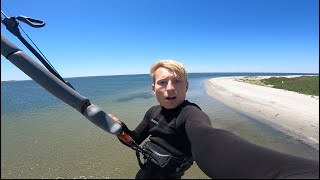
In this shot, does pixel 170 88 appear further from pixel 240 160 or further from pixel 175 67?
pixel 240 160

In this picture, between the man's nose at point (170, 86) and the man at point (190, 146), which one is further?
the man's nose at point (170, 86)

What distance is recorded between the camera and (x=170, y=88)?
2.43 meters

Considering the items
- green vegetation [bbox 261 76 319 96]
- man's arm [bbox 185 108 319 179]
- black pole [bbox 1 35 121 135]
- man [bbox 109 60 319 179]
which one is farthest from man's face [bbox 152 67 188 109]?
green vegetation [bbox 261 76 319 96]

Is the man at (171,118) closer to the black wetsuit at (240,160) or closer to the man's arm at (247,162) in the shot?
the black wetsuit at (240,160)

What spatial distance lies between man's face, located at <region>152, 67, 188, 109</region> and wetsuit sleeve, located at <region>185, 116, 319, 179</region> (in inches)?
50.5

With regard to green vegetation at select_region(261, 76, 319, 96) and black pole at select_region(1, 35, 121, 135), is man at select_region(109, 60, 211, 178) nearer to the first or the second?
black pole at select_region(1, 35, 121, 135)

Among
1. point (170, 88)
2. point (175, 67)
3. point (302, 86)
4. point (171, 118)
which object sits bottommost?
point (302, 86)

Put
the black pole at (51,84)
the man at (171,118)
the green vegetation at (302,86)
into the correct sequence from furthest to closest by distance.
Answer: the green vegetation at (302,86) → the man at (171,118) → the black pole at (51,84)

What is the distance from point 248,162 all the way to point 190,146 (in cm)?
156

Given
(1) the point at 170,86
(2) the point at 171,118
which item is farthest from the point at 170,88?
(2) the point at 171,118

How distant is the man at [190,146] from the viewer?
3.04 feet

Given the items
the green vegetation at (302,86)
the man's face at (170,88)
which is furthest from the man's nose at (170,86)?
the green vegetation at (302,86)

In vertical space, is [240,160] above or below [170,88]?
below

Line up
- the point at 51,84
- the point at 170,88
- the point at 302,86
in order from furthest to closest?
the point at 302,86 → the point at 170,88 → the point at 51,84
